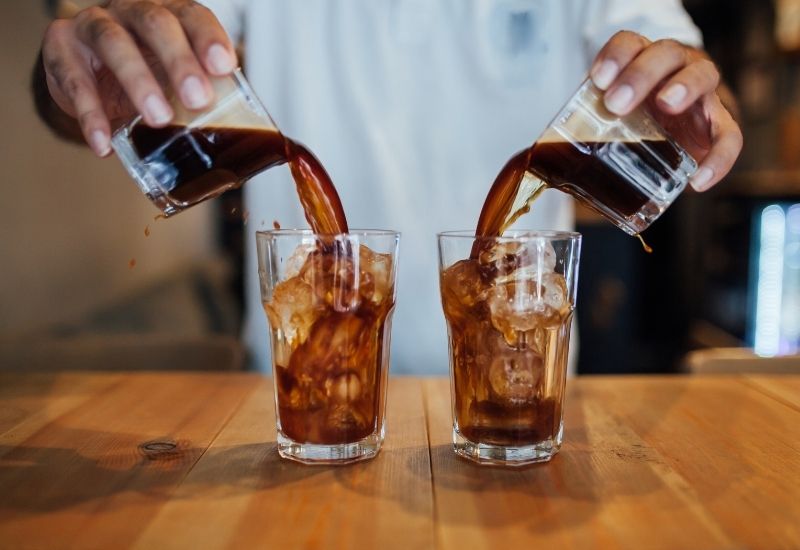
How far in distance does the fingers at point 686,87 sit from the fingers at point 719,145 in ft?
0.19

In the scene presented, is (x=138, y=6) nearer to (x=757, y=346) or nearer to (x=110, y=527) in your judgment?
(x=110, y=527)

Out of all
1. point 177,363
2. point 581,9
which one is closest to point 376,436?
point 177,363

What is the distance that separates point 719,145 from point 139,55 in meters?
0.75

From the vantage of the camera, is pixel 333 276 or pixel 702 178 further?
pixel 702 178

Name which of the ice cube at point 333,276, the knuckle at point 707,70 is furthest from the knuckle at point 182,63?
the knuckle at point 707,70

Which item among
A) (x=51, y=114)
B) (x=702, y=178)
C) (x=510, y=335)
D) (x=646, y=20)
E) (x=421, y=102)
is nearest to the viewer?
(x=510, y=335)

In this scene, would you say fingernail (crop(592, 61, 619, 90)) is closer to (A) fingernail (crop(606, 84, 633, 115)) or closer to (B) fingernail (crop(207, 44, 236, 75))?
(A) fingernail (crop(606, 84, 633, 115))

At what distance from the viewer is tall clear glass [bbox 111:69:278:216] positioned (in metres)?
0.88

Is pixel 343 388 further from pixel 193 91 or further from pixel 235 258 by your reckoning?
pixel 235 258

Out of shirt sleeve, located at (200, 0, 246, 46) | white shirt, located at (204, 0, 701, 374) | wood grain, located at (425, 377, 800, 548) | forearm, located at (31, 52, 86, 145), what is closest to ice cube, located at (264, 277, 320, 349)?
wood grain, located at (425, 377, 800, 548)

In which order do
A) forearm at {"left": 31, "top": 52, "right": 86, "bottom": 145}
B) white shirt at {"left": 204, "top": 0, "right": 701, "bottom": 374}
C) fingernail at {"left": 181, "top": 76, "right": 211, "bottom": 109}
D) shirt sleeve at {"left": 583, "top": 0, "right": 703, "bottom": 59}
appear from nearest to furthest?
fingernail at {"left": 181, "top": 76, "right": 211, "bottom": 109}
forearm at {"left": 31, "top": 52, "right": 86, "bottom": 145}
shirt sleeve at {"left": 583, "top": 0, "right": 703, "bottom": 59}
white shirt at {"left": 204, "top": 0, "right": 701, "bottom": 374}

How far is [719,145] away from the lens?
41.6 inches

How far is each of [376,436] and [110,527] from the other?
342 millimetres

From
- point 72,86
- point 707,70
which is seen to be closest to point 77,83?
point 72,86
